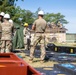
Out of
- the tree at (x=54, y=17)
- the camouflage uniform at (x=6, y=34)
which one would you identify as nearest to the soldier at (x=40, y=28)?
the camouflage uniform at (x=6, y=34)

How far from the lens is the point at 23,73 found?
182 inches

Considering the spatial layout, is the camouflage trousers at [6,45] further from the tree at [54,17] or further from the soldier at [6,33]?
the tree at [54,17]

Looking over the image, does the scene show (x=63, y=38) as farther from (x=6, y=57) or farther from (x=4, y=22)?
(x=6, y=57)

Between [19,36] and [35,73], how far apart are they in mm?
16598

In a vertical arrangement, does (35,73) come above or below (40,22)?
below

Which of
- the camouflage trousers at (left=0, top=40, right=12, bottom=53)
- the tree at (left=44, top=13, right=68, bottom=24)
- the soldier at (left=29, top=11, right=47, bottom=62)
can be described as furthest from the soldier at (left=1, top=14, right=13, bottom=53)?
the tree at (left=44, top=13, right=68, bottom=24)

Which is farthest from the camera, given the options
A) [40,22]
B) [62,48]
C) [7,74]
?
[62,48]

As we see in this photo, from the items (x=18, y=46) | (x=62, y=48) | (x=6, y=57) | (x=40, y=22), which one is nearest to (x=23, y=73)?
(x=6, y=57)

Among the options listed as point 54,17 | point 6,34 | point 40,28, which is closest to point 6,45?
point 6,34

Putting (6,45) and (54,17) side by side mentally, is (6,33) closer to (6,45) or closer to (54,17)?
(6,45)

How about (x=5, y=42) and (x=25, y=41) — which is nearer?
(x=5, y=42)

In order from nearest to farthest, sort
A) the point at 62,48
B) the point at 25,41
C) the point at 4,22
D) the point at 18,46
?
the point at 4,22
the point at 62,48
the point at 25,41
the point at 18,46

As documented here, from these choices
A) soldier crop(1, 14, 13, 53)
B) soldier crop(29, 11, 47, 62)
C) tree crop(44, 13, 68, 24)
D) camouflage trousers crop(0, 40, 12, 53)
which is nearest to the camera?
soldier crop(29, 11, 47, 62)

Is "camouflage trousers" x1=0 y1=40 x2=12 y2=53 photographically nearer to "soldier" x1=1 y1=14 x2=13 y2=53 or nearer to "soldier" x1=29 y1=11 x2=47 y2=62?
"soldier" x1=1 y1=14 x2=13 y2=53
